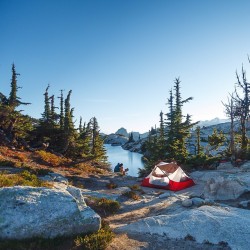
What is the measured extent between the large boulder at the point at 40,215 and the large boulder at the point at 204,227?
1977 millimetres

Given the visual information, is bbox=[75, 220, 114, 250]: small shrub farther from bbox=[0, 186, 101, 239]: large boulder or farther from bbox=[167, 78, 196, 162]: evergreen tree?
bbox=[167, 78, 196, 162]: evergreen tree

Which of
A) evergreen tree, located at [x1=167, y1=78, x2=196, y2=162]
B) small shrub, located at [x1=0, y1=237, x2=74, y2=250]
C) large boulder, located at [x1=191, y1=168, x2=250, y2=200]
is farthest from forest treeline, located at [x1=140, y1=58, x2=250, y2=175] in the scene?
small shrub, located at [x1=0, y1=237, x2=74, y2=250]

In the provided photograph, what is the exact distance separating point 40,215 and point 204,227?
5.69 metres

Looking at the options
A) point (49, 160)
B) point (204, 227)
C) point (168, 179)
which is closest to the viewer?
point (204, 227)

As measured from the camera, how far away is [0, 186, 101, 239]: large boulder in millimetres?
8109

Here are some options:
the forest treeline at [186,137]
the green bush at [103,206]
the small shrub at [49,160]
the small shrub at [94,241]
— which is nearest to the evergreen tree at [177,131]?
the forest treeline at [186,137]

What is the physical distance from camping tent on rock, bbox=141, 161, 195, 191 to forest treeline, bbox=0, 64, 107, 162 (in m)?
7.82

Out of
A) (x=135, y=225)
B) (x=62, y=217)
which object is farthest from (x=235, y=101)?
(x=62, y=217)

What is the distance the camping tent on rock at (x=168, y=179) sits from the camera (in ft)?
75.4

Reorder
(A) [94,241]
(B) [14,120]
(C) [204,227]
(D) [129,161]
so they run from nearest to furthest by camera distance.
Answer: (A) [94,241] < (C) [204,227] < (B) [14,120] < (D) [129,161]

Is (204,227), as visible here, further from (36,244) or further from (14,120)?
(14,120)

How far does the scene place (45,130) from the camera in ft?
122

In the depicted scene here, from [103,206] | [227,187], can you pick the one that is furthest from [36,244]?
[227,187]

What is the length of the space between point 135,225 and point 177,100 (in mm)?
29580
